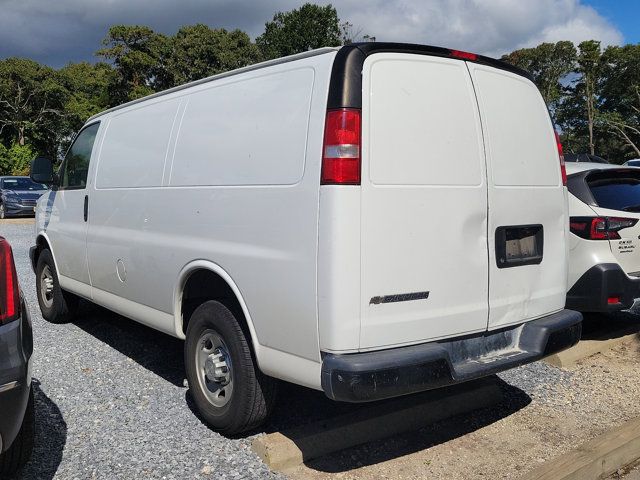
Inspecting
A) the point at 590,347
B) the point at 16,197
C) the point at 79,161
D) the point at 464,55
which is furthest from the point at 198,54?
the point at 464,55

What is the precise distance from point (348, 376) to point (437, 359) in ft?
1.62

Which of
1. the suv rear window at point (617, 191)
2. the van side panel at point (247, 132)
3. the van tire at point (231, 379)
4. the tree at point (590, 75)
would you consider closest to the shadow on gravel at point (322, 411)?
the van tire at point (231, 379)

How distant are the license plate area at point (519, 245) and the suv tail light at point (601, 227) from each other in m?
1.60

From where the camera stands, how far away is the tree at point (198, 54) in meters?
39.1

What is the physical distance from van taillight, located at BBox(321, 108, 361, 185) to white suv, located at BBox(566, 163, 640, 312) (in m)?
2.92

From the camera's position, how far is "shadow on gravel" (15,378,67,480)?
128 inches

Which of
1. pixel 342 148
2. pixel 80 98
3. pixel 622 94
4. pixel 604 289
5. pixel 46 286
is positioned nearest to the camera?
pixel 342 148

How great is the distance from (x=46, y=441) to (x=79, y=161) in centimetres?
278

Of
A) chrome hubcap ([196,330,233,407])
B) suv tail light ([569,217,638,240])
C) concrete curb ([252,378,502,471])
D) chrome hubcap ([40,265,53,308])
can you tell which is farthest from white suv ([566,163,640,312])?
chrome hubcap ([40,265,53,308])

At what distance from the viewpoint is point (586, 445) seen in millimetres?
3439

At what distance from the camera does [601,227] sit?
16.4 feet

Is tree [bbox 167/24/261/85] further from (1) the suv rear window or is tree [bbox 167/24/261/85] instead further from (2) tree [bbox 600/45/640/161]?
(1) the suv rear window

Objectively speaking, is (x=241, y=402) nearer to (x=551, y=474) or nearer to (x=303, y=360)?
(x=303, y=360)

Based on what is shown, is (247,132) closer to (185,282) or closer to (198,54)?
(185,282)
